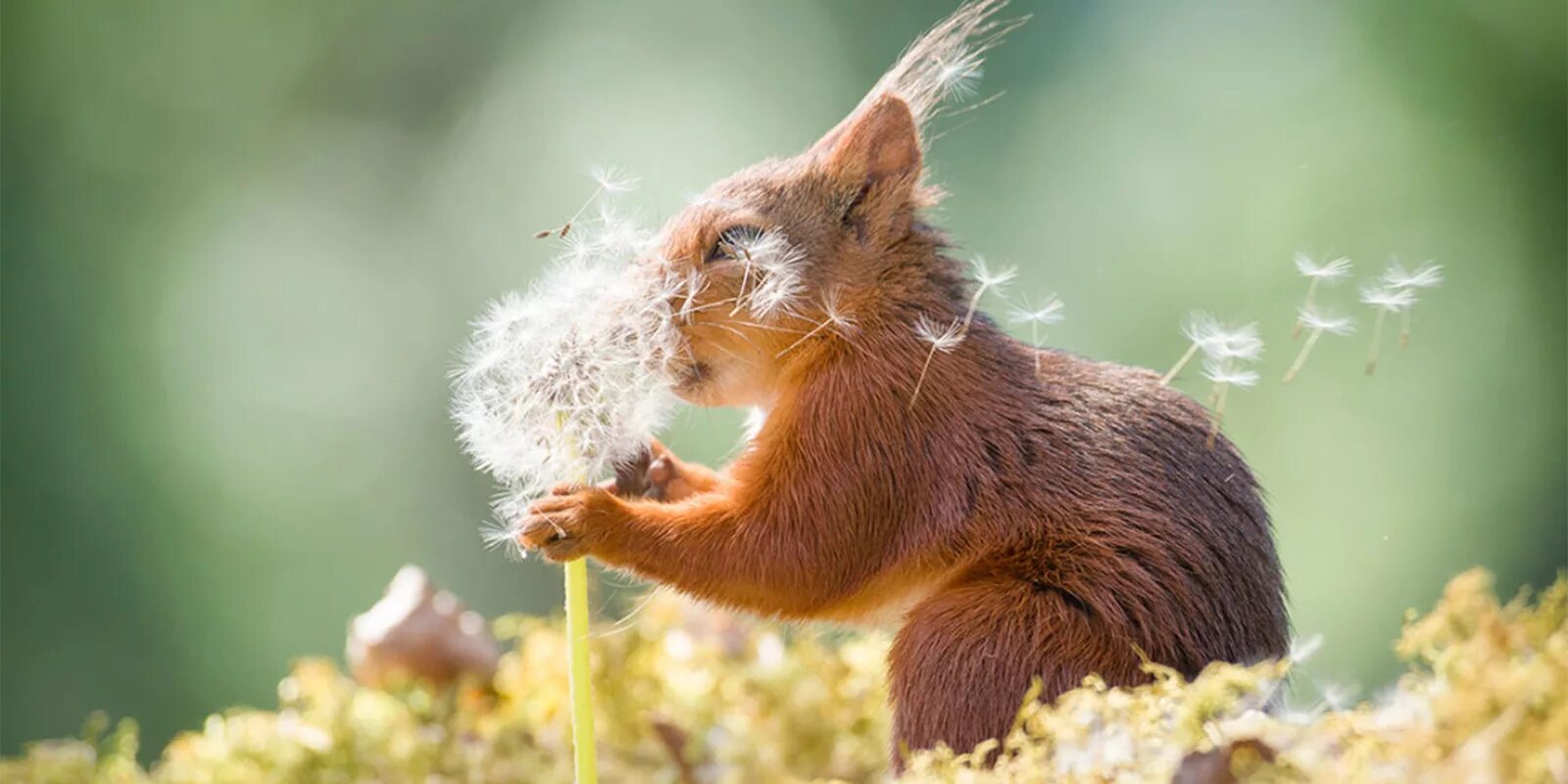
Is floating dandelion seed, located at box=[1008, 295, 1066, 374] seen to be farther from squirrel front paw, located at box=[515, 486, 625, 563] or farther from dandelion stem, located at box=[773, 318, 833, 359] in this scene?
squirrel front paw, located at box=[515, 486, 625, 563]

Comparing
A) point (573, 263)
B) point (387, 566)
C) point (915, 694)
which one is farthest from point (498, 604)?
point (915, 694)

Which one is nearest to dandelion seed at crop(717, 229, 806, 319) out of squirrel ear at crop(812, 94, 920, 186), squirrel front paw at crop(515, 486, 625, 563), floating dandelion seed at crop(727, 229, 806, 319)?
floating dandelion seed at crop(727, 229, 806, 319)

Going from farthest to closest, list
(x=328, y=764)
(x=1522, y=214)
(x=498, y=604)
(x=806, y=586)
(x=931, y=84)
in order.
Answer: (x=498, y=604), (x=1522, y=214), (x=328, y=764), (x=931, y=84), (x=806, y=586)

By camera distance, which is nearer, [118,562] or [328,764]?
[328,764]

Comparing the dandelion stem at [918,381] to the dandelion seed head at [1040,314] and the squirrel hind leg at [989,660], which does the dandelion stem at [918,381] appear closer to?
the dandelion seed head at [1040,314]

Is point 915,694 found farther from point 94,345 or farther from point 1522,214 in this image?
point 94,345

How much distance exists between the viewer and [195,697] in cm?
341

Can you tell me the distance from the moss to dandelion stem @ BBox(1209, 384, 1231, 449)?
20 centimetres

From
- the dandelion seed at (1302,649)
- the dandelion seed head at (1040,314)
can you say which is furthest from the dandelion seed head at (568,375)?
the dandelion seed at (1302,649)

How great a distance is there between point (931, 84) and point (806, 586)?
0.55 meters

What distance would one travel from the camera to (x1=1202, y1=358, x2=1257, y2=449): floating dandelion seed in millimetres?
1180

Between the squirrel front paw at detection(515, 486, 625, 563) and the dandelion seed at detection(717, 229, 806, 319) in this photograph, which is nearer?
the squirrel front paw at detection(515, 486, 625, 563)

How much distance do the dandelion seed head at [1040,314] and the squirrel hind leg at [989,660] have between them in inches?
9.4

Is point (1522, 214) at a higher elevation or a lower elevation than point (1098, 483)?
higher
